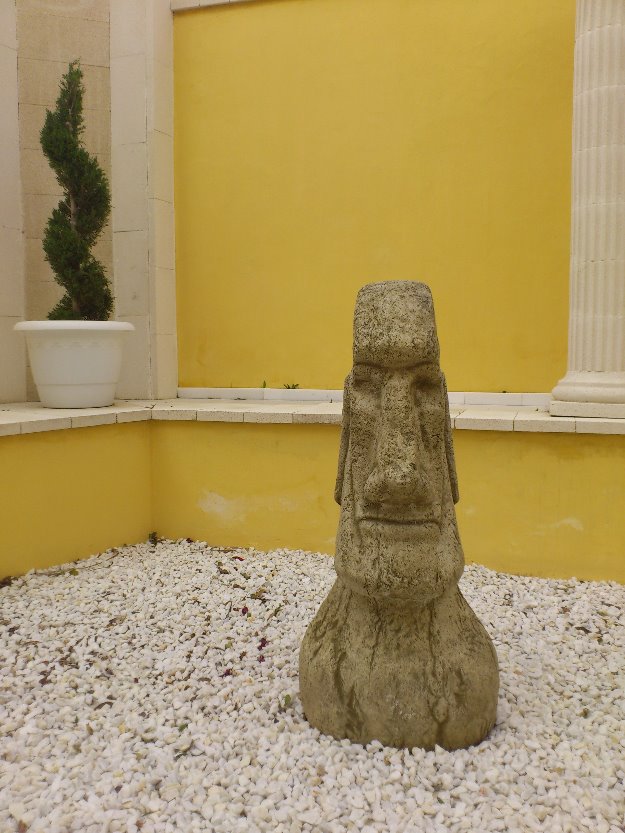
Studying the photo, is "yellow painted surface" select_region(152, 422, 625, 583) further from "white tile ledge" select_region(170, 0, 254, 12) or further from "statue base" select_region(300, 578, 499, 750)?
"white tile ledge" select_region(170, 0, 254, 12)

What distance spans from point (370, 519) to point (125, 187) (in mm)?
4476

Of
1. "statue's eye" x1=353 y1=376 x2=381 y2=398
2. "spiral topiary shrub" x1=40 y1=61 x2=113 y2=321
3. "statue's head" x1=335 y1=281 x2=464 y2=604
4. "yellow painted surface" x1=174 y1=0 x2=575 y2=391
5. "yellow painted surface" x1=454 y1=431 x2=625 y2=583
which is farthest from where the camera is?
"yellow painted surface" x1=174 y1=0 x2=575 y2=391

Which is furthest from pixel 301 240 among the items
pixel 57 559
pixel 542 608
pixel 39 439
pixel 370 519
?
pixel 370 519

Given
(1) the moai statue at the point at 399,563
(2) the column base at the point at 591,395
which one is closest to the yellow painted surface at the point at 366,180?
(2) the column base at the point at 591,395

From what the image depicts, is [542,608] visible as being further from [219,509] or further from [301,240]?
[301,240]

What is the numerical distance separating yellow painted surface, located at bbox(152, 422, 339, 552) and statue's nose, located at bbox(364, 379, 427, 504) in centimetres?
221

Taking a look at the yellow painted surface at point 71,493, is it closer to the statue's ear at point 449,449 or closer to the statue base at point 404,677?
the statue base at point 404,677

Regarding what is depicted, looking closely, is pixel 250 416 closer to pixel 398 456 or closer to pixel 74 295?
pixel 74 295

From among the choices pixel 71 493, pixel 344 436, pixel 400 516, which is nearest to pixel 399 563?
pixel 400 516

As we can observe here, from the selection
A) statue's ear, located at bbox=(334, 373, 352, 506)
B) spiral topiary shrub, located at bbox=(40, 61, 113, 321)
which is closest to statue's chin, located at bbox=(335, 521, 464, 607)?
statue's ear, located at bbox=(334, 373, 352, 506)

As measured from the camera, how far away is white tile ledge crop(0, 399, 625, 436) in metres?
4.02

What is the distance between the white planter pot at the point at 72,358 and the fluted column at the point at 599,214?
301cm

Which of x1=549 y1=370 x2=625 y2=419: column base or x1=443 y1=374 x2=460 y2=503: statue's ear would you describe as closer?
x1=443 y1=374 x2=460 y2=503: statue's ear

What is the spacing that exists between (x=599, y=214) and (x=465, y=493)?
1856mm
